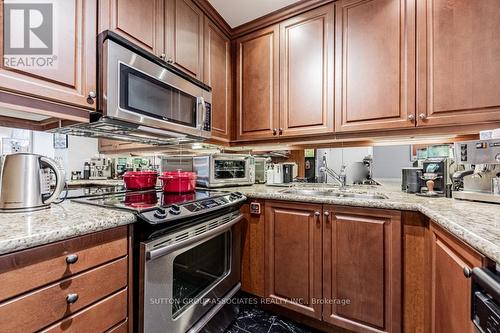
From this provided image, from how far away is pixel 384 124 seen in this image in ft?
5.10

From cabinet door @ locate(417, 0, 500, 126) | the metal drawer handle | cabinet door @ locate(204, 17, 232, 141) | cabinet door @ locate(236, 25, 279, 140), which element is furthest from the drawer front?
cabinet door @ locate(417, 0, 500, 126)

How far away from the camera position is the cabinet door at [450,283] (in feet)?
2.44

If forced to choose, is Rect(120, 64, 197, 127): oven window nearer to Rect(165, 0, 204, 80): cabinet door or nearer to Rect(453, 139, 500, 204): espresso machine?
Rect(165, 0, 204, 80): cabinet door

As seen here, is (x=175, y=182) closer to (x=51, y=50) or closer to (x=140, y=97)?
(x=140, y=97)

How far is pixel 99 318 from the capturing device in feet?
2.63

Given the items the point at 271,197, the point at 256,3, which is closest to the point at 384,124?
the point at 271,197

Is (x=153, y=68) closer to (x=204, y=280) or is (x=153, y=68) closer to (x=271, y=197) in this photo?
(x=271, y=197)

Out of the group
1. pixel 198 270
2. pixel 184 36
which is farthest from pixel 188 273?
pixel 184 36

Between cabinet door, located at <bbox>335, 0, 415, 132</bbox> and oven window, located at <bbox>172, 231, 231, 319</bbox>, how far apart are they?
1.20 m

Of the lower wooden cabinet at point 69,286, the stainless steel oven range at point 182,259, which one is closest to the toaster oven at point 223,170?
the stainless steel oven range at point 182,259

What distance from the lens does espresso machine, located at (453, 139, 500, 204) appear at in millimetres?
1060

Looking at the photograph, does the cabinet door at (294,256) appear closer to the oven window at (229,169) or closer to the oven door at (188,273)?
the oven door at (188,273)

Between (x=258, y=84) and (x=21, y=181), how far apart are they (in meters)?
1.69

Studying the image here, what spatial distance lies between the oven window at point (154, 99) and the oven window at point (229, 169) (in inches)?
15.4
